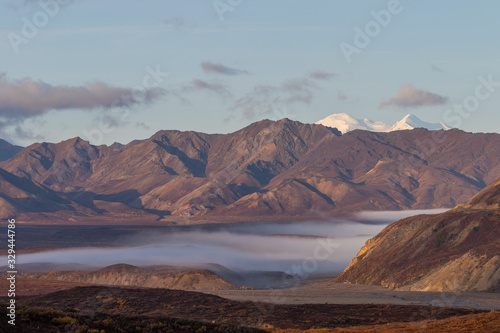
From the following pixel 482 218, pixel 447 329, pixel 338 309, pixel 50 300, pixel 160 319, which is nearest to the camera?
pixel 447 329

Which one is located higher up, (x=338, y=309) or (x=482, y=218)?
(x=482, y=218)

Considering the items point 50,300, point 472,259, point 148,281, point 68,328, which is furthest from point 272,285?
point 68,328

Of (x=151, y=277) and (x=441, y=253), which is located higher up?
(x=441, y=253)

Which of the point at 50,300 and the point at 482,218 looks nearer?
the point at 50,300

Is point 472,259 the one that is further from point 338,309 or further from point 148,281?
point 148,281

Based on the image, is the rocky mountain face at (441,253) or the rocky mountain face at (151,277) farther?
the rocky mountain face at (151,277)

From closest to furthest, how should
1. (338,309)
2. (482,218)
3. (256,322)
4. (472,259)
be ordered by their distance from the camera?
(256,322), (338,309), (472,259), (482,218)

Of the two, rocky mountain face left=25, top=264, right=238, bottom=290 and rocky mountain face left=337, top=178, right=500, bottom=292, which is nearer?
rocky mountain face left=337, top=178, right=500, bottom=292

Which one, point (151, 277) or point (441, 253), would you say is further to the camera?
point (151, 277)
